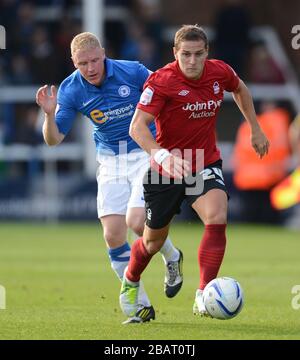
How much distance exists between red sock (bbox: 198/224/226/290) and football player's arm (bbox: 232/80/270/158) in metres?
0.84

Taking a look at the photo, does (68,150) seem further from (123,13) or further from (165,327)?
(165,327)

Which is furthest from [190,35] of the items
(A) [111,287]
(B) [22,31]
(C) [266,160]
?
(B) [22,31]

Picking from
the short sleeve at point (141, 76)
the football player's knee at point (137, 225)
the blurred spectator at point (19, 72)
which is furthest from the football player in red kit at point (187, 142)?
the blurred spectator at point (19, 72)

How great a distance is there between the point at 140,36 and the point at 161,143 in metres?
14.0

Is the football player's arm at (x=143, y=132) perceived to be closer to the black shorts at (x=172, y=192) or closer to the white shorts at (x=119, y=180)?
the black shorts at (x=172, y=192)

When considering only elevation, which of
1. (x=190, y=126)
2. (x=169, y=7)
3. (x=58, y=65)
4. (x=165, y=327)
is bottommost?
(x=165, y=327)

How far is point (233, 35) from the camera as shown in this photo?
74.2 ft

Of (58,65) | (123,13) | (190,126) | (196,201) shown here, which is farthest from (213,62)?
(123,13)

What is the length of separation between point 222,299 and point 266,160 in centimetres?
1233

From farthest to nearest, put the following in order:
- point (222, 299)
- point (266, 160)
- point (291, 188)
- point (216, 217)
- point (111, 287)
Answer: point (266, 160)
point (291, 188)
point (111, 287)
point (216, 217)
point (222, 299)

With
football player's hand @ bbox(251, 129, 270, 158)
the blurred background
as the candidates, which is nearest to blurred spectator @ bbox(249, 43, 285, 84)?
the blurred background

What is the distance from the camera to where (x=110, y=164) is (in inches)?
378

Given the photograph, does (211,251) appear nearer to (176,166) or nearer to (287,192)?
(176,166)

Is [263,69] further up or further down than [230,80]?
further up
